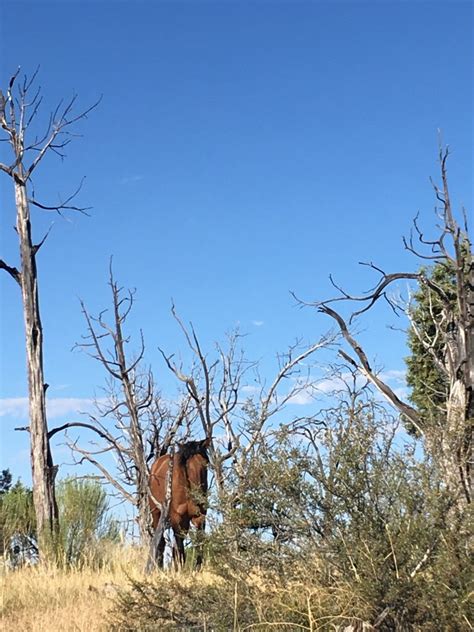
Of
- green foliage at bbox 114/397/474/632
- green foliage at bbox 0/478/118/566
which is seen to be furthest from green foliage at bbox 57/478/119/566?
green foliage at bbox 114/397/474/632

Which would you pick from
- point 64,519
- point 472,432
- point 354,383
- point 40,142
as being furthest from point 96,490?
point 472,432

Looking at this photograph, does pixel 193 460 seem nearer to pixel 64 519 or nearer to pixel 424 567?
pixel 64 519

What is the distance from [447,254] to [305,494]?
540 centimetres

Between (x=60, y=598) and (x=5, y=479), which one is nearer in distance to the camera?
(x=60, y=598)

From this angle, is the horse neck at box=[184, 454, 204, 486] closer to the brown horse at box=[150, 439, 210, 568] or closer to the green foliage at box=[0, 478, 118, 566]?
the brown horse at box=[150, 439, 210, 568]

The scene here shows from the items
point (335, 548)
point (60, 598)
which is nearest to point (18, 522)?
point (60, 598)

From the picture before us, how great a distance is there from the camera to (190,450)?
45.1 ft

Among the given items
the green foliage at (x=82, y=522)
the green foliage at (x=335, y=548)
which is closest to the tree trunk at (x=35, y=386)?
the green foliage at (x=82, y=522)

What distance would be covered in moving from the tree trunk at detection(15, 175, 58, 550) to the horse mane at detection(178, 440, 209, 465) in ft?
7.66

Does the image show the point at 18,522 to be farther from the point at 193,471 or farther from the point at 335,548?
the point at 335,548

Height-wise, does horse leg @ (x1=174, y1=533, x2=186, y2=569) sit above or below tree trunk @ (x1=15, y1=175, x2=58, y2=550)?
below

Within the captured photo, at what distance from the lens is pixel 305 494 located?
6.76 meters

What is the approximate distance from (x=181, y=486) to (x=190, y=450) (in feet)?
2.36

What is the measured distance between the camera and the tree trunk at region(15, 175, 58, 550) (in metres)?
14.1
